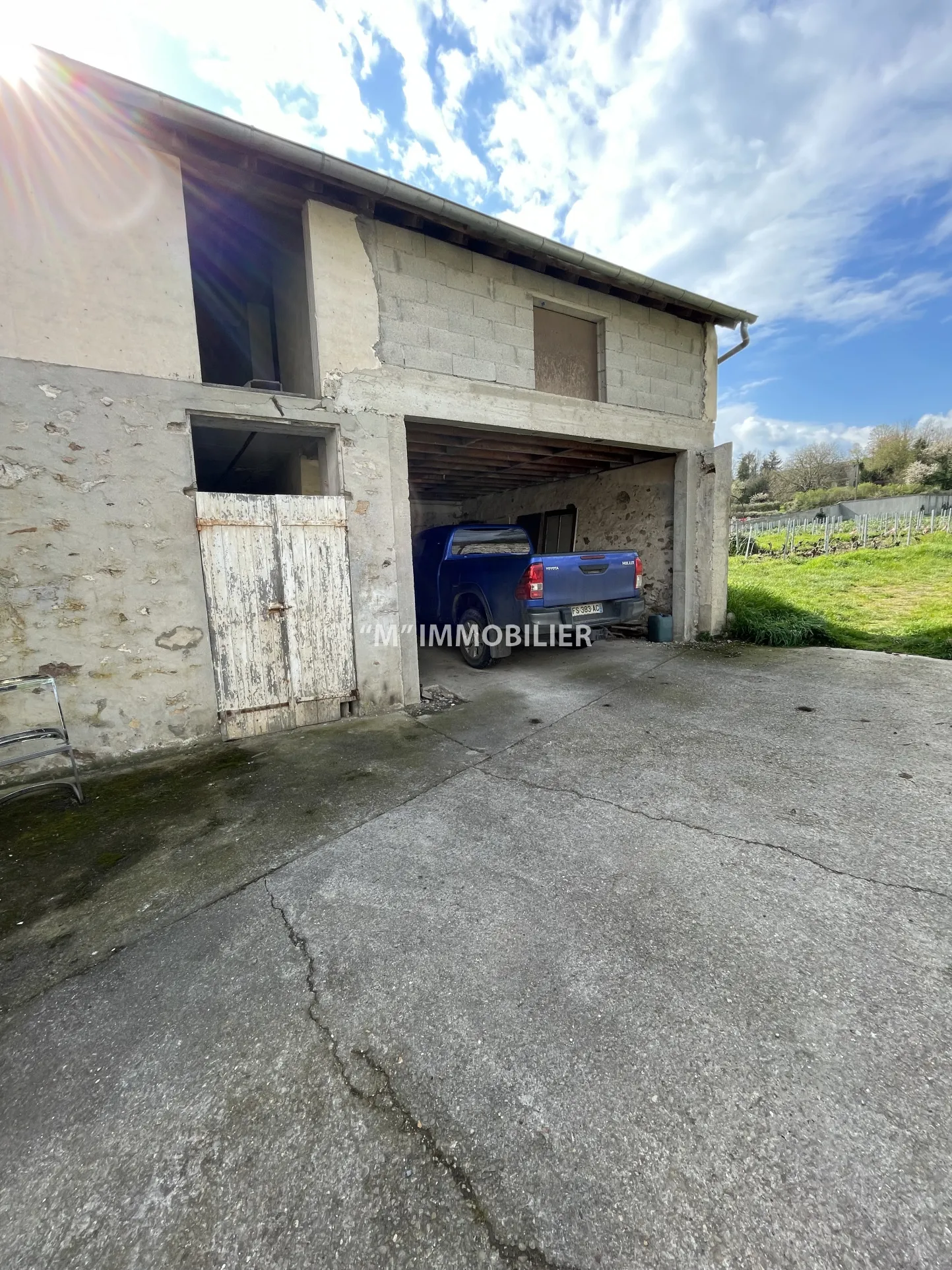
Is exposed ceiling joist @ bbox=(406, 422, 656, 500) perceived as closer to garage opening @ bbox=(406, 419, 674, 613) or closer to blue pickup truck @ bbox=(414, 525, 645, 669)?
garage opening @ bbox=(406, 419, 674, 613)

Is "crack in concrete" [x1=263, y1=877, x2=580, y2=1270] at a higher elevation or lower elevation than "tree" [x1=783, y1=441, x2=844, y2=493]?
lower

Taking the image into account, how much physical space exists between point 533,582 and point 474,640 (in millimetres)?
1443

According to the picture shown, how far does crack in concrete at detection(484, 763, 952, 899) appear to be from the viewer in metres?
2.39

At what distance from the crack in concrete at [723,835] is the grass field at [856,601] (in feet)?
18.6

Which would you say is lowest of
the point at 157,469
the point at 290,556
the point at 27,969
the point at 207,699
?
the point at 27,969

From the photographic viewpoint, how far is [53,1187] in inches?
54.5

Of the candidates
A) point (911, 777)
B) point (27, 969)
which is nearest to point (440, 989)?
point (27, 969)

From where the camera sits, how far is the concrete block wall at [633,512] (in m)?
8.46

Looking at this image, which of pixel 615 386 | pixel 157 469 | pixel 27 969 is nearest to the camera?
pixel 27 969

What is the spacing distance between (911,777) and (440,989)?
3426 millimetres

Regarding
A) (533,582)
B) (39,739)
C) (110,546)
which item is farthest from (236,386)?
(533,582)

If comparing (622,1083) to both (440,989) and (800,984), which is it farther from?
(800,984)

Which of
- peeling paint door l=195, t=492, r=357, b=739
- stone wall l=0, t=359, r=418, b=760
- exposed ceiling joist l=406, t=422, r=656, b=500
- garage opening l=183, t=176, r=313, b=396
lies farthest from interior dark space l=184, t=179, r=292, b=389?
exposed ceiling joist l=406, t=422, r=656, b=500

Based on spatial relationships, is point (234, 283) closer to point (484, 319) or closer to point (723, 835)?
point (484, 319)
